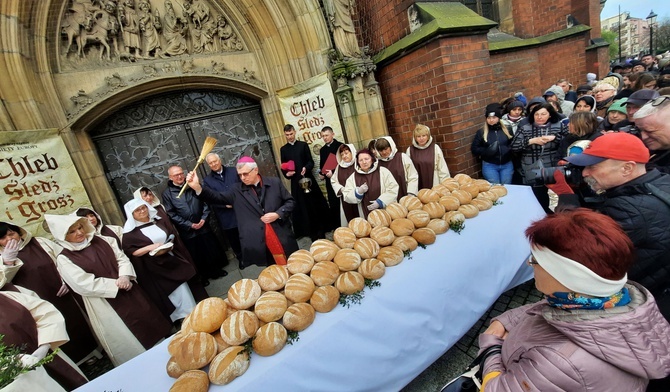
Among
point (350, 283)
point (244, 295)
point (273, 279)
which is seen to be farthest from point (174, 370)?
point (350, 283)

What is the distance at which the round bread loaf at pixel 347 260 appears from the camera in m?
1.82

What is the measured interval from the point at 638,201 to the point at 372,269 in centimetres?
151

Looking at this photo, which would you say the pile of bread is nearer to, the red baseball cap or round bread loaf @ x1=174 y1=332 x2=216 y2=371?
round bread loaf @ x1=174 y1=332 x2=216 y2=371

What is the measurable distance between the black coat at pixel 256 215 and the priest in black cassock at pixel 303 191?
140 centimetres

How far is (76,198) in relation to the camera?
11.7 ft

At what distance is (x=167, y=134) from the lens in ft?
14.8

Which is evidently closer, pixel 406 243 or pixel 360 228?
pixel 406 243

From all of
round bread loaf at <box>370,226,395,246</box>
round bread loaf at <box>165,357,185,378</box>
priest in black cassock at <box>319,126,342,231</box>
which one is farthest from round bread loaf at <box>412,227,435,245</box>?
priest in black cassock at <box>319,126,342,231</box>

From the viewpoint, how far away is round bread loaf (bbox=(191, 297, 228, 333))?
1438mm

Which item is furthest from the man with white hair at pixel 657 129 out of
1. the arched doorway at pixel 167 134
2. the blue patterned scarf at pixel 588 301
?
the arched doorway at pixel 167 134

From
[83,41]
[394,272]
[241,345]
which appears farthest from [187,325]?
[83,41]

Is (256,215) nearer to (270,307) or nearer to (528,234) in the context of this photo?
(270,307)

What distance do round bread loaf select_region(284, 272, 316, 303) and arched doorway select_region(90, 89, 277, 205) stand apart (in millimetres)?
3932

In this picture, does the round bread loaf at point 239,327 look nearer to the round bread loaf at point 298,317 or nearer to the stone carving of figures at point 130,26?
the round bread loaf at point 298,317
